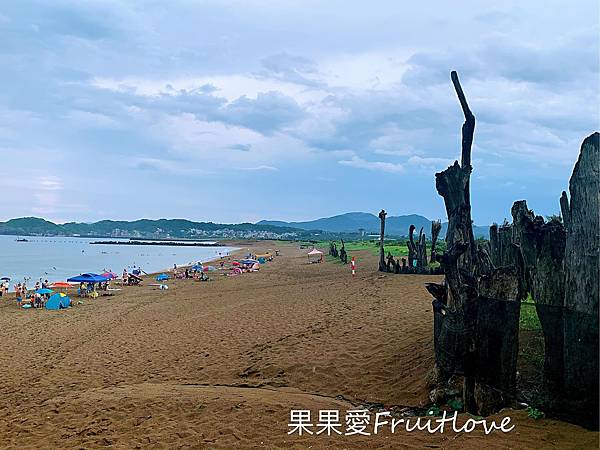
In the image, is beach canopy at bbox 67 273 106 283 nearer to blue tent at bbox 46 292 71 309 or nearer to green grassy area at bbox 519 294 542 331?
blue tent at bbox 46 292 71 309

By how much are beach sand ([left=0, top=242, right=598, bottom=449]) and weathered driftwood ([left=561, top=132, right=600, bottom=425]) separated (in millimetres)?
502

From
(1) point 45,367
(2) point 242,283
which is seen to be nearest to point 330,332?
(1) point 45,367

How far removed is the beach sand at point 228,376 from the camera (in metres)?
5.99

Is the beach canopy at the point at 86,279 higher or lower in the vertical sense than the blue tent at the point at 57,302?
higher

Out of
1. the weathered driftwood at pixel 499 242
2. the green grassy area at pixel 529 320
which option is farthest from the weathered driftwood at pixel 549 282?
the weathered driftwood at pixel 499 242

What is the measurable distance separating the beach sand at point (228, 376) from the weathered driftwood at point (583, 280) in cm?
Answer: 50

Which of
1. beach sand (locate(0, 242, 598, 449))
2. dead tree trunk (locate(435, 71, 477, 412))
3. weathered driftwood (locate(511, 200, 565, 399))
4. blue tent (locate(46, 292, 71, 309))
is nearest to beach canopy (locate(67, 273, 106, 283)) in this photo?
blue tent (locate(46, 292, 71, 309))

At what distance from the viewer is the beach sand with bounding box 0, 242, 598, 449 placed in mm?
5988

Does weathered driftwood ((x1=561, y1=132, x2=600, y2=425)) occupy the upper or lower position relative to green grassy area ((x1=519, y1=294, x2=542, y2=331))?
upper

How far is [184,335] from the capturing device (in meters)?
13.6

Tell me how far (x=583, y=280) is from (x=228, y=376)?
20.1 feet

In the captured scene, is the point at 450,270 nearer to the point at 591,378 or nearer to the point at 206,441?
the point at 591,378

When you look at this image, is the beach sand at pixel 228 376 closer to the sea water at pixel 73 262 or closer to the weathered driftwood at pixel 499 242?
the weathered driftwood at pixel 499 242

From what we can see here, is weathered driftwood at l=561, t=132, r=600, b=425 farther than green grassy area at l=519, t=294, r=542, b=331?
No
